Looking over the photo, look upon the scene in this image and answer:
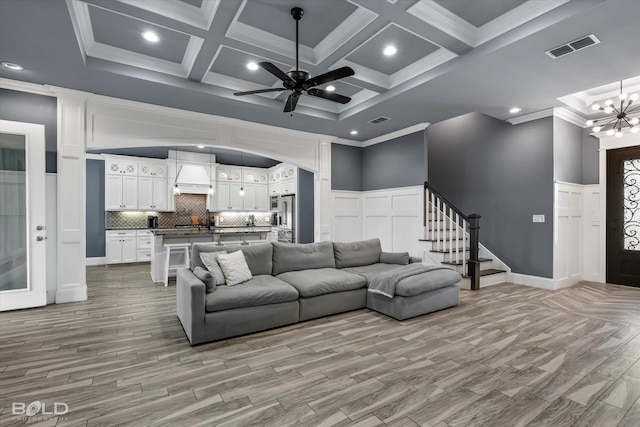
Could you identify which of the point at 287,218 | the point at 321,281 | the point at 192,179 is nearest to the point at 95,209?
the point at 192,179

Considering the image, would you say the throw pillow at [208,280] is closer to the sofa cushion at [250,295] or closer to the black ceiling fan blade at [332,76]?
the sofa cushion at [250,295]

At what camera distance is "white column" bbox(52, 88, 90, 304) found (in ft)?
13.7

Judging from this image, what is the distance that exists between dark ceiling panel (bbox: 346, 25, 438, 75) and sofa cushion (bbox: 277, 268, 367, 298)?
280cm

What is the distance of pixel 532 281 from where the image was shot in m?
5.32

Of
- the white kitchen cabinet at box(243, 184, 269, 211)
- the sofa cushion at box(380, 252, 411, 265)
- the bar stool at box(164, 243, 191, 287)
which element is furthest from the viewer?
the white kitchen cabinet at box(243, 184, 269, 211)

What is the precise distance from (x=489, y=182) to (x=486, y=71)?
10.1 ft

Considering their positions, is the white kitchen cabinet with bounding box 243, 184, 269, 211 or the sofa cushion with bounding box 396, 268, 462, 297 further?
the white kitchen cabinet with bounding box 243, 184, 269, 211

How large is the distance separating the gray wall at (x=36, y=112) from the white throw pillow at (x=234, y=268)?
2897 millimetres

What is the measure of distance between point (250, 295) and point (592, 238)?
20.9ft

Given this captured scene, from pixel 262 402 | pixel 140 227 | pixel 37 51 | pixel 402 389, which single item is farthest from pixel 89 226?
pixel 402 389

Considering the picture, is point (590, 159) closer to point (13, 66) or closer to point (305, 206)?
point (305, 206)

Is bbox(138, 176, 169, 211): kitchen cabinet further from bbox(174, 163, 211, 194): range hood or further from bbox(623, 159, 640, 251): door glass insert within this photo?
bbox(623, 159, 640, 251): door glass insert

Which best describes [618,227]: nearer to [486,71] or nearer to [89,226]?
[486,71]

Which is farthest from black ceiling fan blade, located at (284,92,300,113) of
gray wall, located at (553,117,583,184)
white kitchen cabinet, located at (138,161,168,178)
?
white kitchen cabinet, located at (138,161,168,178)
